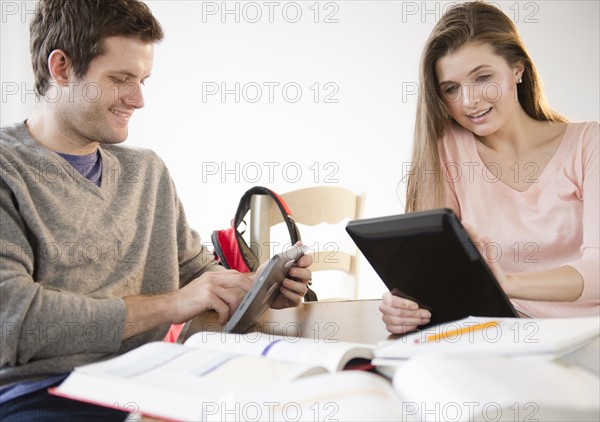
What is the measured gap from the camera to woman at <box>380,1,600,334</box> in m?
1.41

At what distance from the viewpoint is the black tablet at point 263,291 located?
1.00 metres

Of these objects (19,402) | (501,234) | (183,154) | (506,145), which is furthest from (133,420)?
(183,154)

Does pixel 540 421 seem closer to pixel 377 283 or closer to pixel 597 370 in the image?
pixel 597 370

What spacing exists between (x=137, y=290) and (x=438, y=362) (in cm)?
87

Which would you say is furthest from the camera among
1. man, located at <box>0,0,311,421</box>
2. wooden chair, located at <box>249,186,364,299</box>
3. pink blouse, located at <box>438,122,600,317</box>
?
wooden chair, located at <box>249,186,364,299</box>

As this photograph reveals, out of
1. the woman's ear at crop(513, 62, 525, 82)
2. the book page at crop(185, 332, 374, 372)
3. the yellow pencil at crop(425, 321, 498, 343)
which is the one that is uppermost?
the woman's ear at crop(513, 62, 525, 82)

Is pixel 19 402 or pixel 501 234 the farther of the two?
pixel 501 234

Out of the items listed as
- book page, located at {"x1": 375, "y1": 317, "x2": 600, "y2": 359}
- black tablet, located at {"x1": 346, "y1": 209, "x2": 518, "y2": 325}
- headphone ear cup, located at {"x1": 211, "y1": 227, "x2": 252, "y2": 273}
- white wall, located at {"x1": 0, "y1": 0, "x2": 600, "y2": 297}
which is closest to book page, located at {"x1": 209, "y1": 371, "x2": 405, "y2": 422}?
book page, located at {"x1": 375, "y1": 317, "x2": 600, "y2": 359}

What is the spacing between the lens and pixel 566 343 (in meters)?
0.62

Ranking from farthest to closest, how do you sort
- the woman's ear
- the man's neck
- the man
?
the woman's ear → the man's neck → the man

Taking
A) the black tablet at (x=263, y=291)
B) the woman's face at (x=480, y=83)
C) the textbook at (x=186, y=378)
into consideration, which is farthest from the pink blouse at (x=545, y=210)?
the textbook at (x=186, y=378)

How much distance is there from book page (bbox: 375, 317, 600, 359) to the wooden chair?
3.22ft

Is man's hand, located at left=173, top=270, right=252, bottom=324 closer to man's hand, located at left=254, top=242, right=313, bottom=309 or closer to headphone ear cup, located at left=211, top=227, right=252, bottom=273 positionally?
man's hand, located at left=254, top=242, right=313, bottom=309

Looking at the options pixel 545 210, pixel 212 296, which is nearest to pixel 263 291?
pixel 212 296
